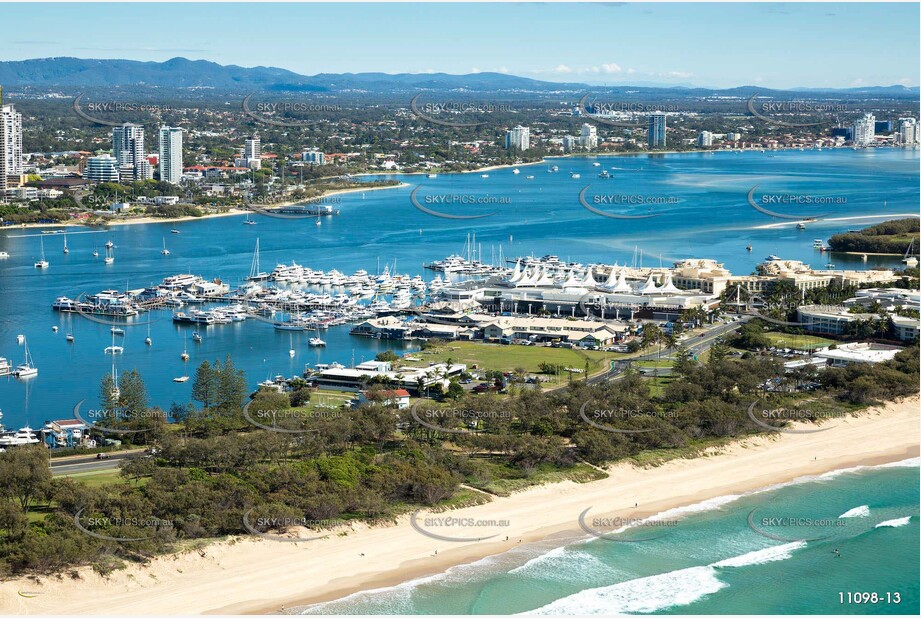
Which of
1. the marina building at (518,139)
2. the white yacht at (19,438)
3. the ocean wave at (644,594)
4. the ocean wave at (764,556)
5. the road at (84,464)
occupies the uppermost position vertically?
the marina building at (518,139)

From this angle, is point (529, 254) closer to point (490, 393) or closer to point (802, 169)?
point (490, 393)

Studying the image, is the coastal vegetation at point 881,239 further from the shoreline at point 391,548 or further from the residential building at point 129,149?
the residential building at point 129,149

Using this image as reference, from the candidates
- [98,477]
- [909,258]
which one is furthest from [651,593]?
[909,258]

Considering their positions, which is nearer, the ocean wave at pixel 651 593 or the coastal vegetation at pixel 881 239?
the ocean wave at pixel 651 593

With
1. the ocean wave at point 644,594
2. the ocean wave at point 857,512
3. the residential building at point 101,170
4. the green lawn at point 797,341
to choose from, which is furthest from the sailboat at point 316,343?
the residential building at point 101,170

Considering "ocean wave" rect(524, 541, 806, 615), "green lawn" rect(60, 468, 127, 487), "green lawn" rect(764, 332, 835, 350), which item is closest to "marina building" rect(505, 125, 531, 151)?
"green lawn" rect(764, 332, 835, 350)

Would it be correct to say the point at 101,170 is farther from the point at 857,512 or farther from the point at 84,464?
the point at 857,512

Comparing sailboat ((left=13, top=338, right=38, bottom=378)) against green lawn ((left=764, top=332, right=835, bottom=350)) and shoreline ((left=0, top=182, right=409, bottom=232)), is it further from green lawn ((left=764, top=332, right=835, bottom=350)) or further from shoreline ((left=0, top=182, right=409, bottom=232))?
shoreline ((left=0, top=182, right=409, bottom=232))
